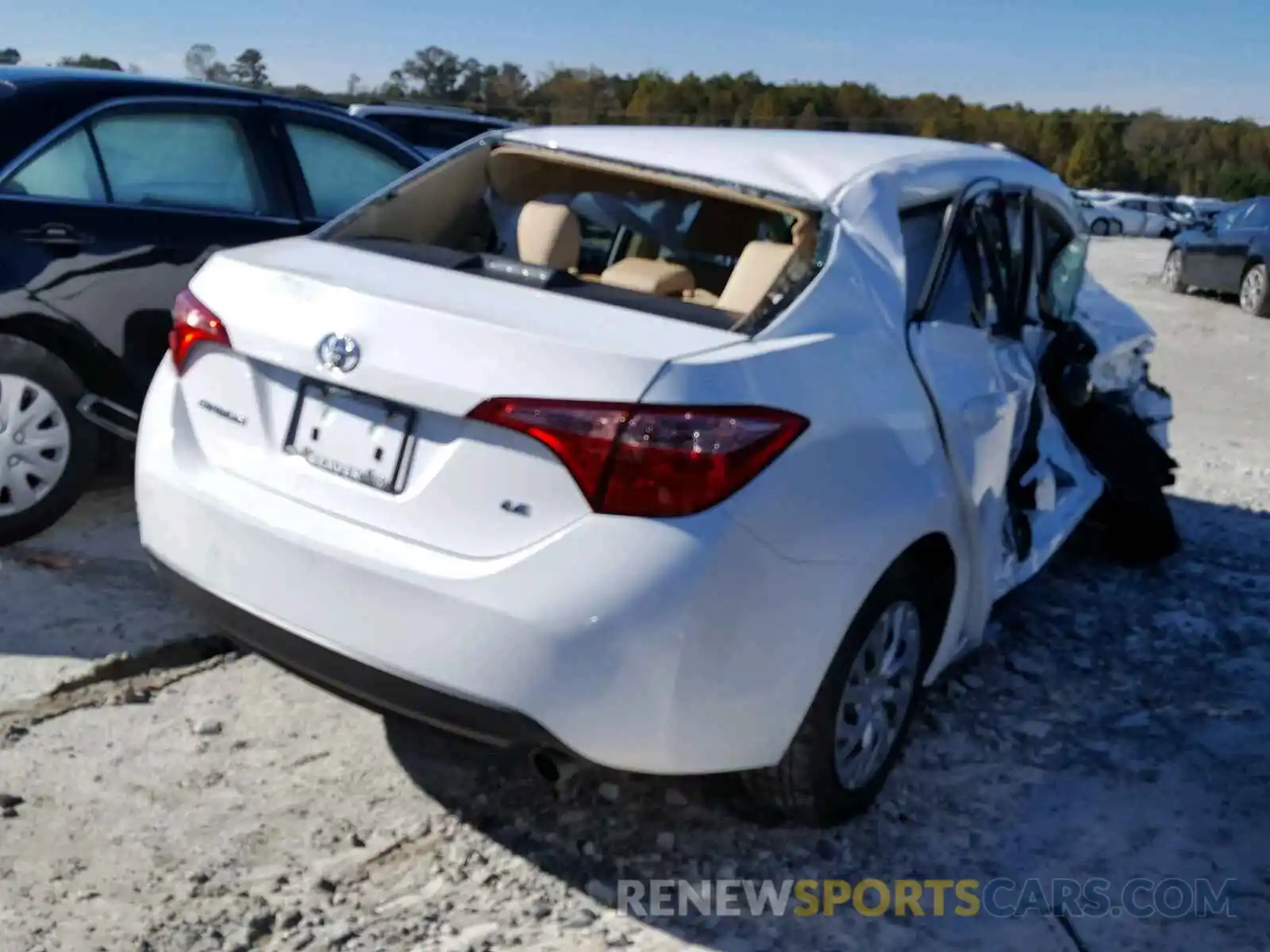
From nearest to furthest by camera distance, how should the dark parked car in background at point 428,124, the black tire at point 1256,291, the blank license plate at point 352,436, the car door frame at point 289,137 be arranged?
the blank license plate at point 352,436, the car door frame at point 289,137, the dark parked car in background at point 428,124, the black tire at point 1256,291

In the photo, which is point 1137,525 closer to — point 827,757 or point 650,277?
point 827,757

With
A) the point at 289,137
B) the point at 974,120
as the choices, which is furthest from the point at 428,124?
the point at 974,120

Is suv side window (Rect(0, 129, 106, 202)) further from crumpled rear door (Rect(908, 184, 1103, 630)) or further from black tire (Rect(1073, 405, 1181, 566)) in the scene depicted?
black tire (Rect(1073, 405, 1181, 566))

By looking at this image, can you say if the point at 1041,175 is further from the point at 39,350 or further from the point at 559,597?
the point at 39,350

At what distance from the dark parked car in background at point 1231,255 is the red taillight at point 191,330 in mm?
15282

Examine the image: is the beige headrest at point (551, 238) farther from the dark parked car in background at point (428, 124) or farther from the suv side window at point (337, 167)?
the dark parked car in background at point (428, 124)

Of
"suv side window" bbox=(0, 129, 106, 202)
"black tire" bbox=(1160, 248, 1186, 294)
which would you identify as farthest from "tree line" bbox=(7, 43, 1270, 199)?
"suv side window" bbox=(0, 129, 106, 202)

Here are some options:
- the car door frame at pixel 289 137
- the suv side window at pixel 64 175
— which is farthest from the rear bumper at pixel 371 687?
the car door frame at pixel 289 137

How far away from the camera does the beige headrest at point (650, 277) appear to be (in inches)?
131

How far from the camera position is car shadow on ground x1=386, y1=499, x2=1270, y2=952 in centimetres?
316

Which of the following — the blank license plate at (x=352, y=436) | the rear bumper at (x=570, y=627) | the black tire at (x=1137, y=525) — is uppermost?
the blank license plate at (x=352, y=436)

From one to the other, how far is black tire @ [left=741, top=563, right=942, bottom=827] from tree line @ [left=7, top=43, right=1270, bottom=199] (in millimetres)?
44180

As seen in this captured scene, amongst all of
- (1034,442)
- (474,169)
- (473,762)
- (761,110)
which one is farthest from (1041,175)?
(761,110)

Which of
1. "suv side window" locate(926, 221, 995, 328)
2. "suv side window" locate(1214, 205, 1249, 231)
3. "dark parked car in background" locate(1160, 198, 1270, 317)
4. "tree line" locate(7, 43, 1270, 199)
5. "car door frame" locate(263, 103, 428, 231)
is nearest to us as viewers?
"suv side window" locate(926, 221, 995, 328)
